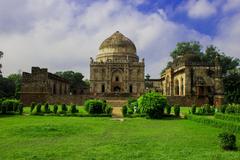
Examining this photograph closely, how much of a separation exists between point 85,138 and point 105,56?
41.0 metres

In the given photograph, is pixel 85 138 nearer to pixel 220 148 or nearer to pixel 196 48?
pixel 220 148

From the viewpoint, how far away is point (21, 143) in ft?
38.0

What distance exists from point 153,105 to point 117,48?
3051cm

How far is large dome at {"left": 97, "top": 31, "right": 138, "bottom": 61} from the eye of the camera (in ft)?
172

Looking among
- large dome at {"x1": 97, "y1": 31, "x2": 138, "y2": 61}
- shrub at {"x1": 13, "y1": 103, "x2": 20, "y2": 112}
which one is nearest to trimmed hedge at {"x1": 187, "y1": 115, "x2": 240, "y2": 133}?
shrub at {"x1": 13, "y1": 103, "x2": 20, "y2": 112}

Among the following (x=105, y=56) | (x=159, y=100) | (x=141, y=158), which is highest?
(x=105, y=56)

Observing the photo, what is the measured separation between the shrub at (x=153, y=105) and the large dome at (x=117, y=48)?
2890cm

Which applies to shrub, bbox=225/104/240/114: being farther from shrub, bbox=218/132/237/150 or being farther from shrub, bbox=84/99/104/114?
shrub, bbox=218/132/237/150

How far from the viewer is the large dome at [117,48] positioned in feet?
172

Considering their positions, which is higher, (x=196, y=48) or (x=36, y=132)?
(x=196, y=48)

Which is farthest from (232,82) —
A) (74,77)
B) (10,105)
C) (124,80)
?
(74,77)

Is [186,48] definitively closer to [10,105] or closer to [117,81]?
[117,81]

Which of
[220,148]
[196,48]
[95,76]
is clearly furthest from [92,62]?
[220,148]

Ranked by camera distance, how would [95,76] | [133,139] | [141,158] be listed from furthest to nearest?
1. [95,76]
2. [133,139]
3. [141,158]
